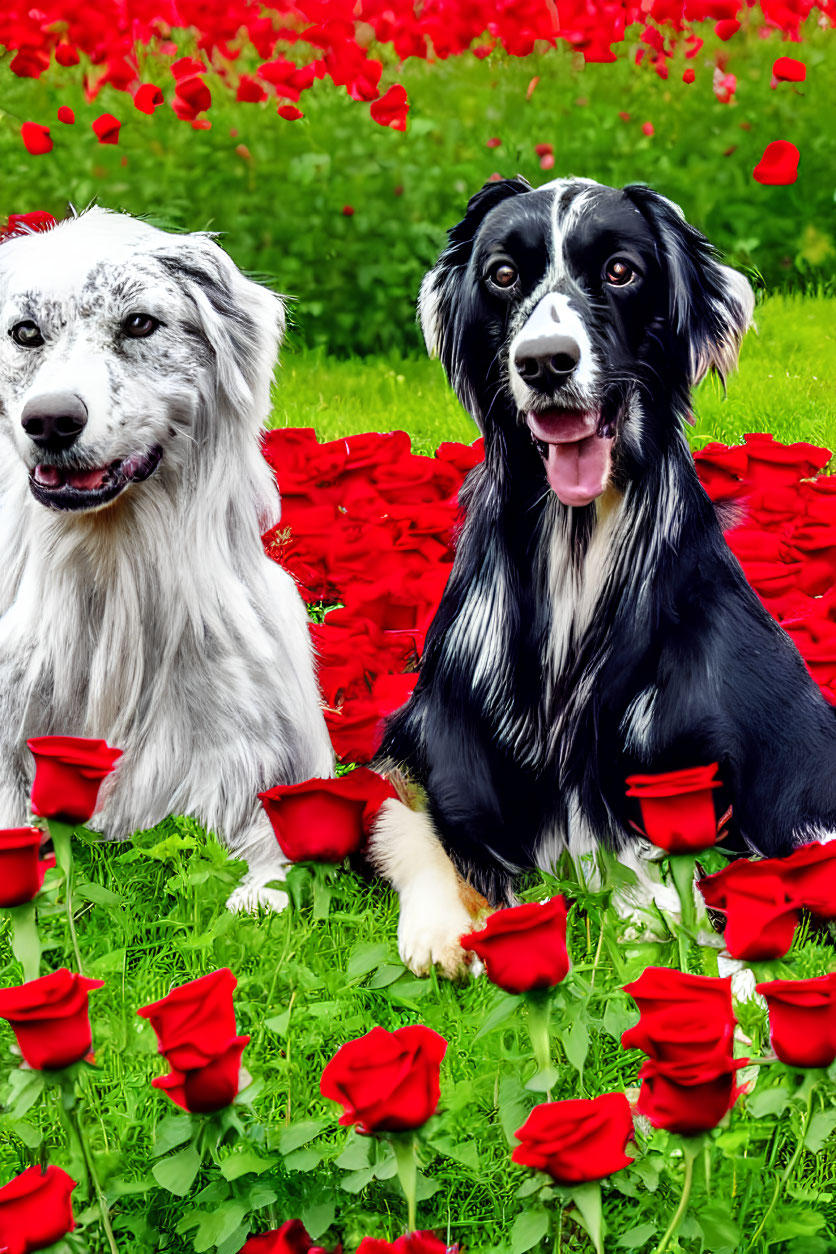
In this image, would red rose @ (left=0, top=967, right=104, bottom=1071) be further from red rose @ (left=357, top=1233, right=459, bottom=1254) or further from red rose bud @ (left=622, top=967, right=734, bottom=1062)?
Answer: red rose bud @ (left=622, top=967, right=734, bottom=1062)

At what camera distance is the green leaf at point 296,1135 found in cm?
184

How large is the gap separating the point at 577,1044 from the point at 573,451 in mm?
1027

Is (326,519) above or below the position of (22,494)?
below

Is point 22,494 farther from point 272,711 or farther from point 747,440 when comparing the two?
point 747,440

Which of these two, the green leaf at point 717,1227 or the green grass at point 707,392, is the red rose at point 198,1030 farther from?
the green grass at point 707,392

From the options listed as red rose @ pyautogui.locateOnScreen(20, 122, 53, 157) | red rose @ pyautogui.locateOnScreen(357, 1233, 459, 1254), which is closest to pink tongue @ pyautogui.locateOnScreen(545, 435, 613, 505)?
red rose @ pyautogui.locateOnScreen(357, 1233, 459, 1254)

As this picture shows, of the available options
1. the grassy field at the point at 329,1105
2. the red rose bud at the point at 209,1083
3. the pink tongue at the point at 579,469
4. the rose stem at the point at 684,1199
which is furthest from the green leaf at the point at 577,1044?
the pink tongue at the point at 579,469

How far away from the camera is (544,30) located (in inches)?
299

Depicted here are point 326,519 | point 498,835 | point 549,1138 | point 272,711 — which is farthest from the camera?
point 326,519

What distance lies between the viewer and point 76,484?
2635mm

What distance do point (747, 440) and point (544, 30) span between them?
3.71 metres

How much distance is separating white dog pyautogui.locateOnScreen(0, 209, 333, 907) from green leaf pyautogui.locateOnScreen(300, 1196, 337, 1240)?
3.21 ft

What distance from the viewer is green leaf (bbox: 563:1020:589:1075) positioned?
6.13 ft

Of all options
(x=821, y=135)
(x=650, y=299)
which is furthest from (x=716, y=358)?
(x=821, y=135)
